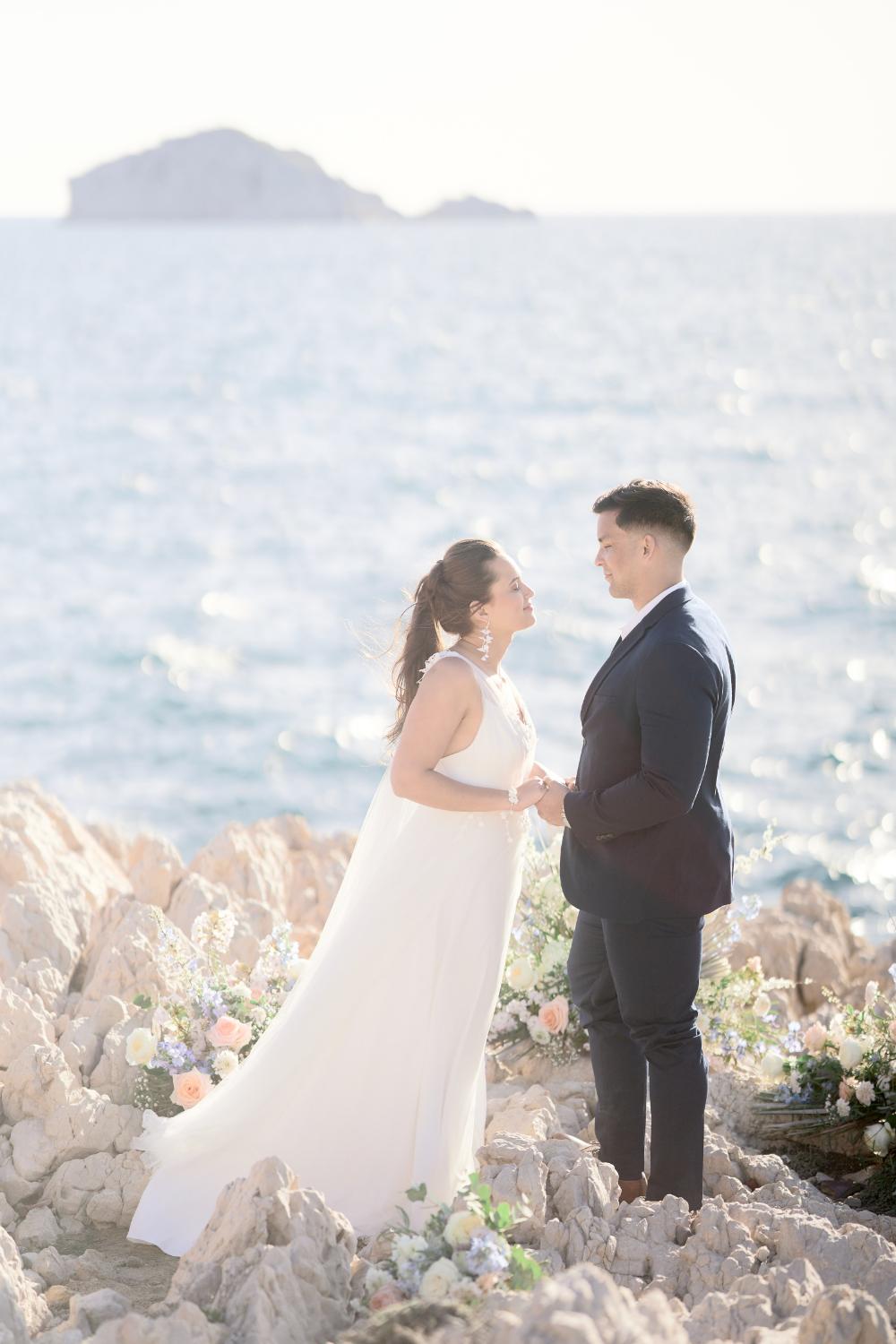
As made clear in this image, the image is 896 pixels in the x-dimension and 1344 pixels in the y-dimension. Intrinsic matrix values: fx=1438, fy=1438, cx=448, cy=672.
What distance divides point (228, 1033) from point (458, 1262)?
1520 mm

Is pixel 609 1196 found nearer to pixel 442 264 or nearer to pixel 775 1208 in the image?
pixel 775 1208

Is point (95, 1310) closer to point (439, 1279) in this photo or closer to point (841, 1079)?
point (439, 1279)

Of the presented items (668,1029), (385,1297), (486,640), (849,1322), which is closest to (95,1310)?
(385,1297)

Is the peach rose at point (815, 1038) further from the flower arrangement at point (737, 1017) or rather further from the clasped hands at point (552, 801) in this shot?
the clasped hands at point (552, 801)

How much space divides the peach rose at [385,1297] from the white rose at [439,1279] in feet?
0.36

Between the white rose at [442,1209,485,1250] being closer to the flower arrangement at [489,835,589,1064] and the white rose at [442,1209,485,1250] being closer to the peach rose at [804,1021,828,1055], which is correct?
the flower arrangement at [489,835,589,1064]

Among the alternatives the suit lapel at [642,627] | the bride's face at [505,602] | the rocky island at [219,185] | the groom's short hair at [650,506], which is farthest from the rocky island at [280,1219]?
the rocky island at [219,185]

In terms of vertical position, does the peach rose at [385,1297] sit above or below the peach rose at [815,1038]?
below

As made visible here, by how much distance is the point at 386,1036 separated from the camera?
4.51 metres

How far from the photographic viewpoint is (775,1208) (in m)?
4.18

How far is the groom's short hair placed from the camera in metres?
4.39

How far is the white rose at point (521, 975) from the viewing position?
5.46 meters

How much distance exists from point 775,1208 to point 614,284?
87.8m

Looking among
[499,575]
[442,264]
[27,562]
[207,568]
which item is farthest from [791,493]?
[442,264]
